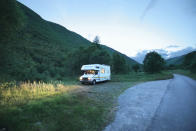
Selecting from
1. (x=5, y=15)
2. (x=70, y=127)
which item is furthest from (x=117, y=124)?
(x=5, y=15)

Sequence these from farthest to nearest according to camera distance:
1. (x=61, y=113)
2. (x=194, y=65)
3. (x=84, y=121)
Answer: (x=194, y=65) → (x=61, y=113) → (x=84, y=121)

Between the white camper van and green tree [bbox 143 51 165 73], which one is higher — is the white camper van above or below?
below

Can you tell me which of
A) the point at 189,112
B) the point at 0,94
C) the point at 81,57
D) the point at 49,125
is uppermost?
the point at 81,57

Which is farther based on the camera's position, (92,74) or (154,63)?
(154,63)

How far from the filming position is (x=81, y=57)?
23625 mm

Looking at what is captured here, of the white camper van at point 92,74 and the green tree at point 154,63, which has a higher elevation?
the green tree at point 154,63

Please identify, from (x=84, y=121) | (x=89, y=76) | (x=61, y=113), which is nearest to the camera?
(x=84, y=121)

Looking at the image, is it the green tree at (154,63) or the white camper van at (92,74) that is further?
the green tree at (154,63)

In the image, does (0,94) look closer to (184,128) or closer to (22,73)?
(184,128)

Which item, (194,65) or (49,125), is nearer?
(49,125)

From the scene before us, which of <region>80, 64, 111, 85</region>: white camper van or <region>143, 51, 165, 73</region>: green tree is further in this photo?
<region>143, 51, 165, 73</region>: green tree

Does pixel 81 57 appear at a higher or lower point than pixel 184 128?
higher

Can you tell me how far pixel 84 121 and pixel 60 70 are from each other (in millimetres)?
23574

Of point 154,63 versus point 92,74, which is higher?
point 154,63
